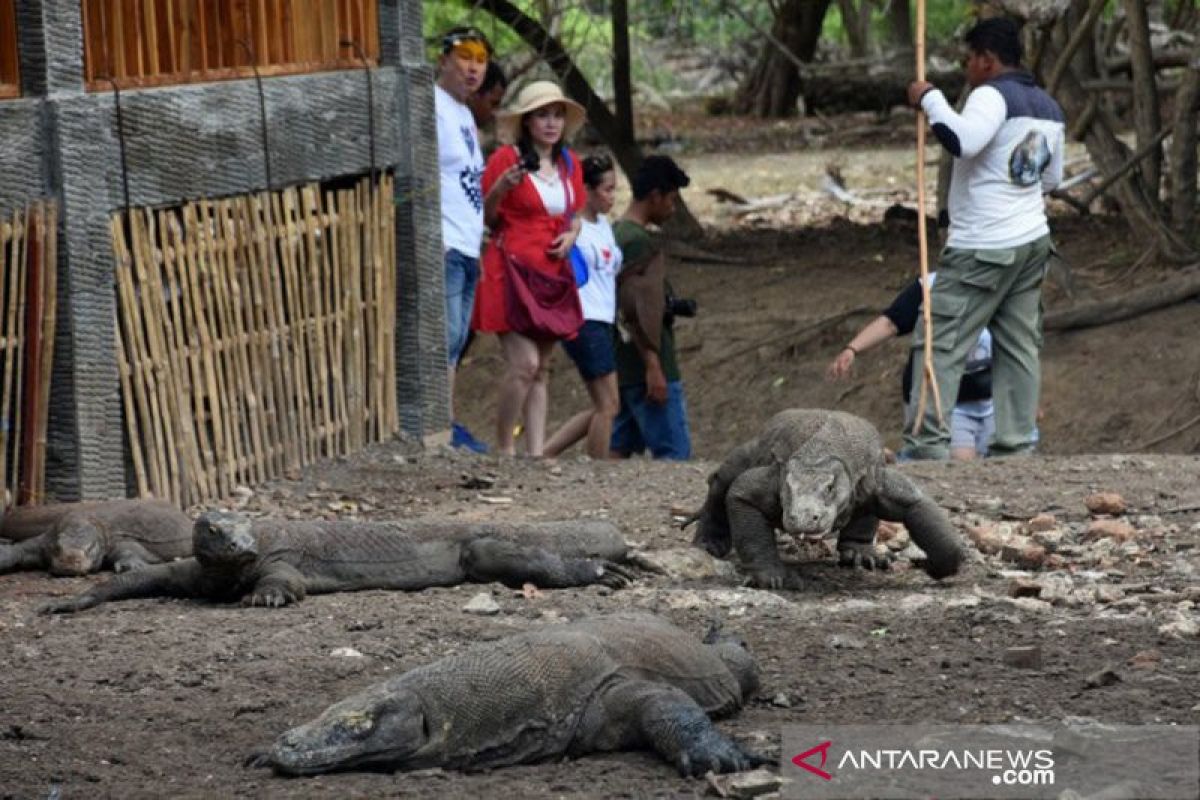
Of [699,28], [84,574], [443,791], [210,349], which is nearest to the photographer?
[443,791]

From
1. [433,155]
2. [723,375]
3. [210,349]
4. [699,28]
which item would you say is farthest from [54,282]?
[699,28]

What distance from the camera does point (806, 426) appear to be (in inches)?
288

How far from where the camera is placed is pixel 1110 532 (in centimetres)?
811

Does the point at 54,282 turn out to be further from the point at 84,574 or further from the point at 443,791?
the point at 443,791

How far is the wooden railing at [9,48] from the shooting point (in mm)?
8180

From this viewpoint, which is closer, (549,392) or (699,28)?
(549,392)

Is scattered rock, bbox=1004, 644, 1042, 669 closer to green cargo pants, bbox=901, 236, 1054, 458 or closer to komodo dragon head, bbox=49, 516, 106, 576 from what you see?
komodo dragon head, bbox=49, 516, 106, 576

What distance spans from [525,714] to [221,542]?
2.25m

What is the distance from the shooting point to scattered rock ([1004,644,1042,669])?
19.4 ft

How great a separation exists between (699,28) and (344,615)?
23.9 metres

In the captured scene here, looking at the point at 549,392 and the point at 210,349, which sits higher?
the point at 210,349

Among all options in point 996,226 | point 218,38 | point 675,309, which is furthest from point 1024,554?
point 218,38

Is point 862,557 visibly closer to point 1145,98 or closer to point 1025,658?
point 1025,658

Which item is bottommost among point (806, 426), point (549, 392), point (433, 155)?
point (549, 392)
